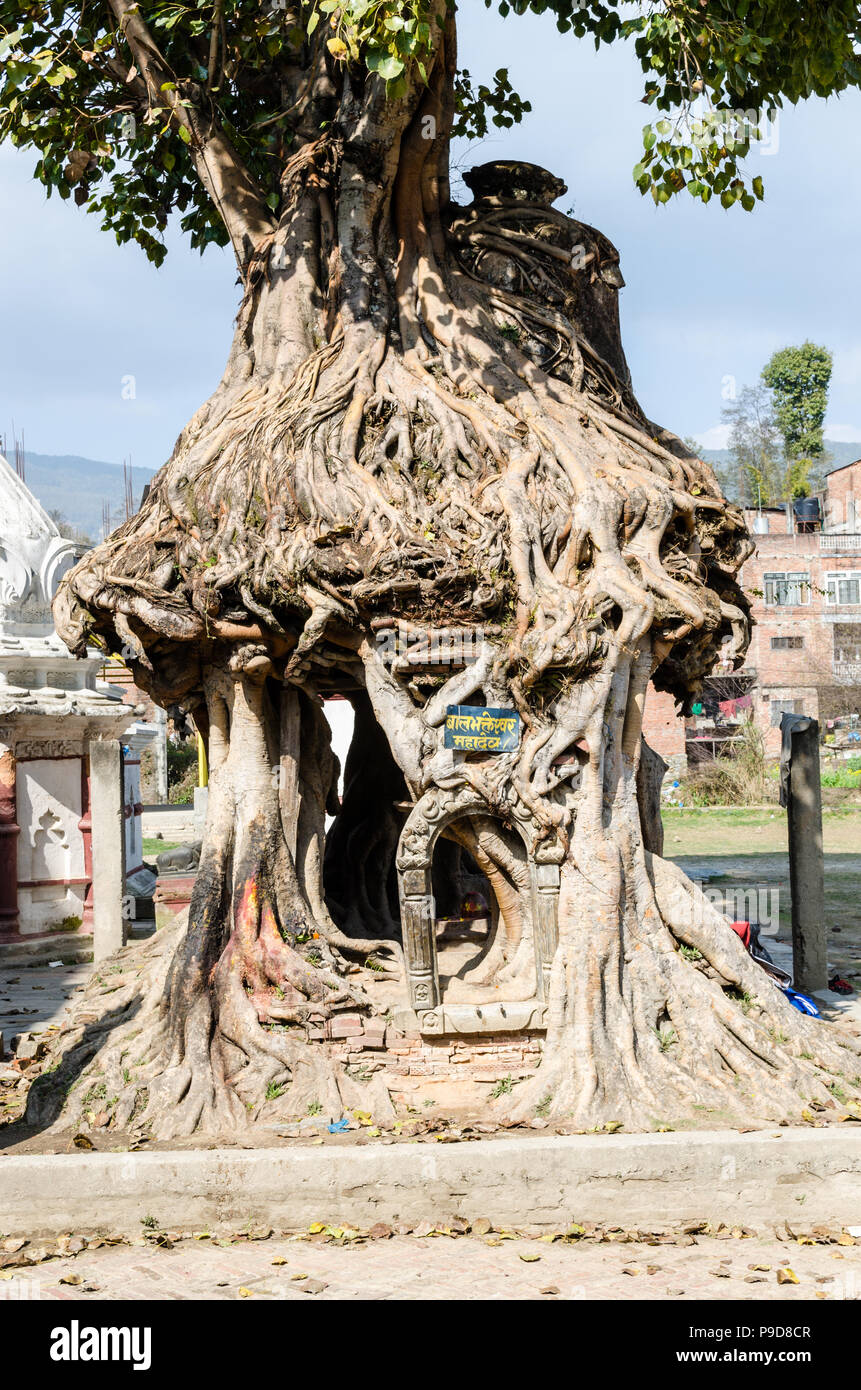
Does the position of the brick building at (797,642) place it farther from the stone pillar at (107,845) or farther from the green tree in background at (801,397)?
the stone pillar at (107,845)

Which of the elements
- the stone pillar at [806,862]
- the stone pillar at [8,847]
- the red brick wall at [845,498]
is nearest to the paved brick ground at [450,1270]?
the stone pillar at [806,862]

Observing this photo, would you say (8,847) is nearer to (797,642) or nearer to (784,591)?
(797,642)

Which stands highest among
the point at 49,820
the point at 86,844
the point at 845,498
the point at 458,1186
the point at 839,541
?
the point at 845,498

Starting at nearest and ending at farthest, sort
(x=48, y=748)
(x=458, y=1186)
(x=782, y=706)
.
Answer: (x=458, y=1186) → (x=48, y=748) → (x=782, y=706)

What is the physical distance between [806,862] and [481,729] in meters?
4.09

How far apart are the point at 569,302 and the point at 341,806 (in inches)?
190

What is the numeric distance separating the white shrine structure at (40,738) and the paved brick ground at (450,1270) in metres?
8.10

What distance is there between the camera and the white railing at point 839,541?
130ft

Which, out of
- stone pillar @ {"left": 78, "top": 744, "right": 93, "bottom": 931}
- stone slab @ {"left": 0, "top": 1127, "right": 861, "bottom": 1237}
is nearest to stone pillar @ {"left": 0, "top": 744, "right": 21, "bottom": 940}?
stone pillar @ {"left": 78, "top": 744, "right": 93, "bottom": 931}

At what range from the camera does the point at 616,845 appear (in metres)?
8.16

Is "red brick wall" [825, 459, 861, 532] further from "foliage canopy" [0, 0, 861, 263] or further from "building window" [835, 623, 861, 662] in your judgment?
"foliage canopy" [0, 0, 861, 263]

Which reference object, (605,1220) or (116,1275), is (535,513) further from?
(116,1275)

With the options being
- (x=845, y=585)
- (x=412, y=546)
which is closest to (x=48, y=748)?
(x=412, y=546)

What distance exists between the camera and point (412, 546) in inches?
328
